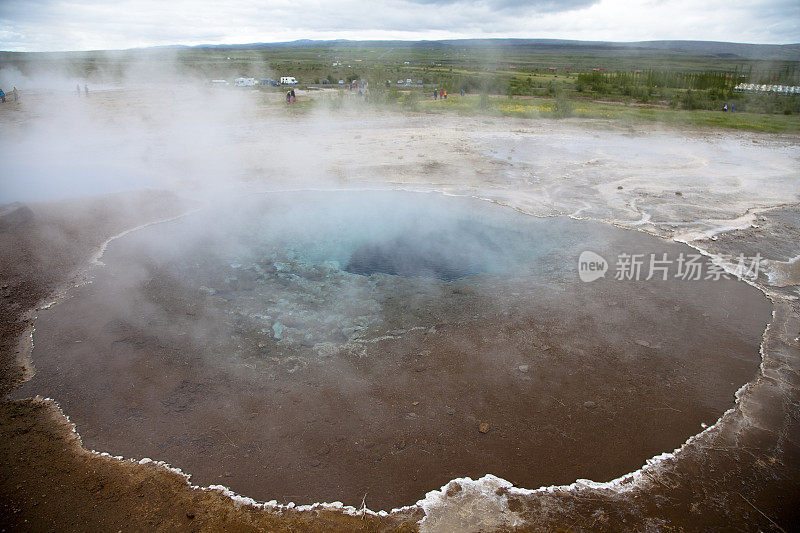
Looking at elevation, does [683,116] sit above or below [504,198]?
above

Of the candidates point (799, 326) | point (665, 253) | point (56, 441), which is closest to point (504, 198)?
point (665, 253)

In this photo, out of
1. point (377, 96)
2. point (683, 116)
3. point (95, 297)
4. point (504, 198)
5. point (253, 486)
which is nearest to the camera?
point (253, 486)

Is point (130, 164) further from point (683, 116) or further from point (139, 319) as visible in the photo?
point (683, 116)

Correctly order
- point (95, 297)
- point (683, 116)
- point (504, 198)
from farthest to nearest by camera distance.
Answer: point (683, 116) → point (504, 198) → point (95, 297)

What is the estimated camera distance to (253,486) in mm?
2889

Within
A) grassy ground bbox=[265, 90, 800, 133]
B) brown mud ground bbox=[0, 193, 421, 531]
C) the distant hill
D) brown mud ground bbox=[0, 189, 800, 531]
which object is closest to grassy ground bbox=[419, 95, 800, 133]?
grassy ground bbox=[265, 90, 800, 133]

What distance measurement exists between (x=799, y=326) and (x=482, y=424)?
3.70 meters

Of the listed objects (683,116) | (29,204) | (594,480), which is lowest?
(594,480)

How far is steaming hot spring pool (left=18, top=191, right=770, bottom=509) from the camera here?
3.12 meters

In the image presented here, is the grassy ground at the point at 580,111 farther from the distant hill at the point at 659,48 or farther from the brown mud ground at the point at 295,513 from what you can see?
the distant hill at the point at 659,48

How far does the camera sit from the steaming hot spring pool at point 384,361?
3125 mm

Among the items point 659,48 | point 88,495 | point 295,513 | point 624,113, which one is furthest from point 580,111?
point 659,48

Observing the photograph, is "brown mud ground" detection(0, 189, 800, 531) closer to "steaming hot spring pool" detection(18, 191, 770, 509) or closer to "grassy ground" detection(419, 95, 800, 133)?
"steaming hot spring pool" detection(18, 191, 770, 509)

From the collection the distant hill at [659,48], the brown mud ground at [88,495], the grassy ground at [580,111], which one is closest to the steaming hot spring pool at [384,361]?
the brown mud ground at [88,495]
